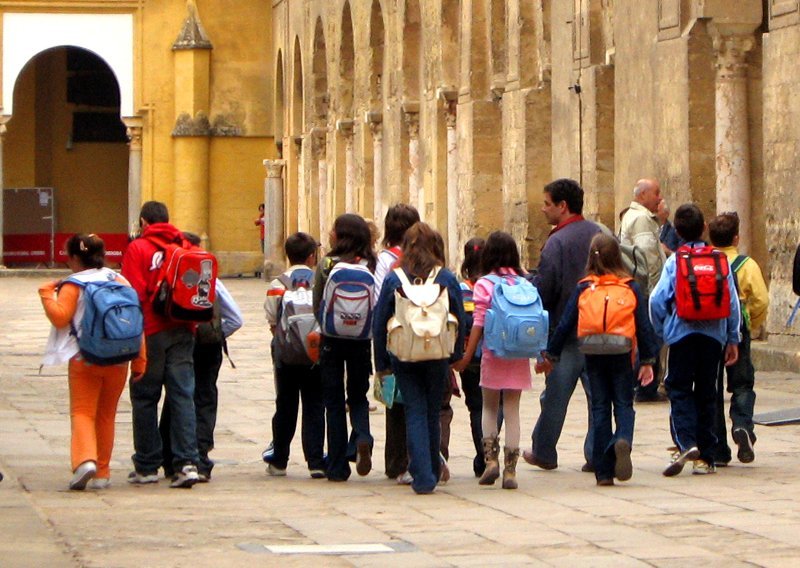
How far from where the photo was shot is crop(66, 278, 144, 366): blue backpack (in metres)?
9.35

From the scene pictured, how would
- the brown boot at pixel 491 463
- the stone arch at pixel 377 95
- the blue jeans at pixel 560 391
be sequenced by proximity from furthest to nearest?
the stone arch at pixel 377 95
the blue jeans at pixel 560 391
the brown boot at pixel 491 463

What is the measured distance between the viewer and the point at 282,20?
40.3 metres

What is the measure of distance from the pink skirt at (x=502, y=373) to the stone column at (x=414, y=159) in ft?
64.6

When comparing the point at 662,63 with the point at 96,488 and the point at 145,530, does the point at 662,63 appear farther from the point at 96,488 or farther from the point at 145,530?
the point at 145,530

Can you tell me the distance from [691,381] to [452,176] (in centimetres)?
1773

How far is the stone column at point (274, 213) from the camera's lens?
129 ft

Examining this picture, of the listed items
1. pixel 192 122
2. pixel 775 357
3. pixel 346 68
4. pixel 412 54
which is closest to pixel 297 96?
pixel 192 122

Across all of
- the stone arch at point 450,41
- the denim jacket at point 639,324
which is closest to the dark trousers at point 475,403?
the denim jacket at point 639,324

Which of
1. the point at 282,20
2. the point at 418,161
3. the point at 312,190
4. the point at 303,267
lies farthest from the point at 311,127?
the point at 303,267

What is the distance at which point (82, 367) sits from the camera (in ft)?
31.5

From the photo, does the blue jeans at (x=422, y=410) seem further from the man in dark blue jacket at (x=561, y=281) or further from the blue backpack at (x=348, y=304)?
the man in dark blue jacket at (x=561, y=281)

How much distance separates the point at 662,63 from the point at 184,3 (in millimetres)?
24073

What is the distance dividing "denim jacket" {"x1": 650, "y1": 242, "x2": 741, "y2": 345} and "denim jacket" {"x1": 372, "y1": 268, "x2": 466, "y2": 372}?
112cm

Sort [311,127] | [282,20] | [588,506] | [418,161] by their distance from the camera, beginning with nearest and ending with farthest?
1. [588,506]
2. [418,161]
3. [311,127]
4. [282,20]
